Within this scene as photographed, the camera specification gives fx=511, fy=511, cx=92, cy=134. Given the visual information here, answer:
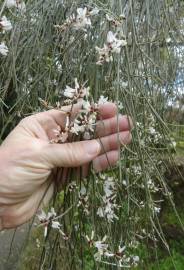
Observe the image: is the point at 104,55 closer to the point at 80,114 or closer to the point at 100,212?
the point at 80,114

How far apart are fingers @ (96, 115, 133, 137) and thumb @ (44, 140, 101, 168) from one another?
0.04 m

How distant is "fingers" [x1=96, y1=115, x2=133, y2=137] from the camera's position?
1.04 meters

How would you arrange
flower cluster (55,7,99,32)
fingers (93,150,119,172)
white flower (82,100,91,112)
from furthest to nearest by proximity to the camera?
fingers (93,150,119,172)
flower cluster (55,7,99,32)
white flower (82,100,91,112)

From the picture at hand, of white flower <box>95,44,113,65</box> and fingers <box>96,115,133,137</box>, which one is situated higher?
white flower <box>95,44,113,65</box>

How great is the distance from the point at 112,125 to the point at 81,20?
0.78ft

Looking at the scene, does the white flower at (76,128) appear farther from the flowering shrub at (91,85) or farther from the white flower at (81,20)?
the white flower at (81,20)

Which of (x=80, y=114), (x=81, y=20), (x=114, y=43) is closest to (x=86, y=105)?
(x=80, y=114)

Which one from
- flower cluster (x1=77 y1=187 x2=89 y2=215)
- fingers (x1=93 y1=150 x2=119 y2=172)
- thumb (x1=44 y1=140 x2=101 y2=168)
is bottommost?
flower cluster (x1=77 y1=187 x2=89 y2=215)

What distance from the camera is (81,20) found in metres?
1.10

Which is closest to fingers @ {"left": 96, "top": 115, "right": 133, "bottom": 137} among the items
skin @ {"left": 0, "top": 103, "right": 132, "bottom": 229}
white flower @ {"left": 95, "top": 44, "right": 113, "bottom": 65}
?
skin @ {"left": 0, "top": 103, "right": 132, "bottom": 229}

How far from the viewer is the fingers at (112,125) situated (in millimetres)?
1037

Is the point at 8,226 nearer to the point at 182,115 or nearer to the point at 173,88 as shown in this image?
the point at 173,88

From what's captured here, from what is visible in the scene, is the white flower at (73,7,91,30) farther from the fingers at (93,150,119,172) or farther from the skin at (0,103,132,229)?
the fingers at (93,150,119,172)

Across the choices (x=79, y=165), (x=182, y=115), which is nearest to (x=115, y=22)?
(x=79, y=165)
